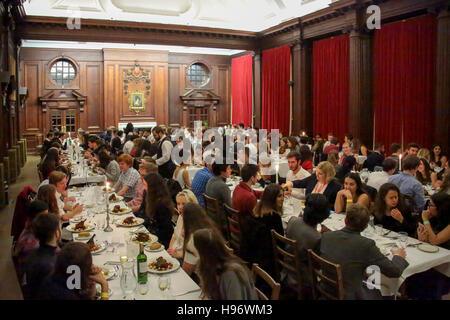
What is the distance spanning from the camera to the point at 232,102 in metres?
21.5

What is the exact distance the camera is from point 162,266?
3.54 metres

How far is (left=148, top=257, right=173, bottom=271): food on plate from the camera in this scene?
353cm

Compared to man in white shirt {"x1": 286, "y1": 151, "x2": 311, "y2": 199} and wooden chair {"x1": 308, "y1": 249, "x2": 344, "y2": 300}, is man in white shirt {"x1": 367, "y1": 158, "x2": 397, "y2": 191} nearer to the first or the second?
man in white shirt {"x1": 286, "y1": 151, "x2": 311, "y2": 199}

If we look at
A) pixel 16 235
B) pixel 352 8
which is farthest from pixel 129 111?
pixel 16 235

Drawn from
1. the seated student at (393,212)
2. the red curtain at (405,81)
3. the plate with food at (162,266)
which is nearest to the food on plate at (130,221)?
the plate with food at (162,266)

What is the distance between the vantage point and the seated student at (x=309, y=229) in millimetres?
3750

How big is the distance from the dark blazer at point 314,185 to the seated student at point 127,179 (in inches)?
98.8

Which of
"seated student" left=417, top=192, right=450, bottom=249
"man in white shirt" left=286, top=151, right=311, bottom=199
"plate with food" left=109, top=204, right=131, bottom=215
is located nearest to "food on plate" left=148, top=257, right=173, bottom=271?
"plate with food" left=109, top=204, right=131, bottom=215

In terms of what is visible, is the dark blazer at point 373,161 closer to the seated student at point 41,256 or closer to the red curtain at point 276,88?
the seated student at point 41,256

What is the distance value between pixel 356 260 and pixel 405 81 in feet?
31.1

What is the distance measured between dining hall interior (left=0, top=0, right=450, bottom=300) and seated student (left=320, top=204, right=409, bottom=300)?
1 centimetres

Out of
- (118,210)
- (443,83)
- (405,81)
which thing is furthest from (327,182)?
(405,81)
